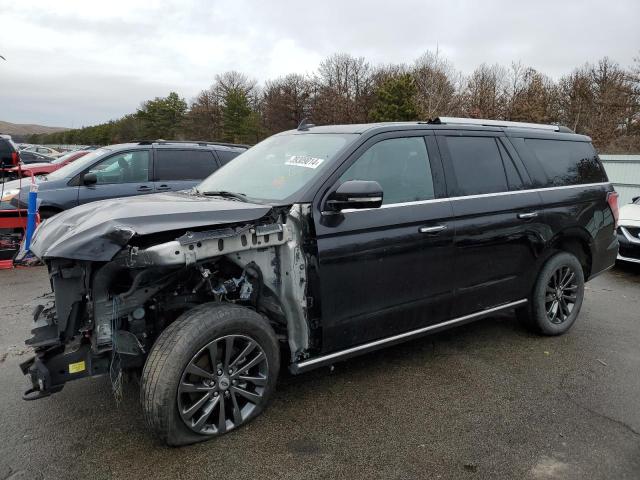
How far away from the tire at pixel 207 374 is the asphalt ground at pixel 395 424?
0.14 m

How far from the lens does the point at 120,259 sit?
2584mm

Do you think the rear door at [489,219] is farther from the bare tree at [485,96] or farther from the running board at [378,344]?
the bare tree at [485,96]

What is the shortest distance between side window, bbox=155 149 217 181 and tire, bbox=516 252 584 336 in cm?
568

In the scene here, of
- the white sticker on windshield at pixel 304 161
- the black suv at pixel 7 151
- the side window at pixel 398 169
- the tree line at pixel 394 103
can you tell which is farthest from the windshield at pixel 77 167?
the tree line at pixel 394 103

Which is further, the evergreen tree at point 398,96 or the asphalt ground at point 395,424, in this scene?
the evergreen tree at point 398,96

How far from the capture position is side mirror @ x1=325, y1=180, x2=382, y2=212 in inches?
115

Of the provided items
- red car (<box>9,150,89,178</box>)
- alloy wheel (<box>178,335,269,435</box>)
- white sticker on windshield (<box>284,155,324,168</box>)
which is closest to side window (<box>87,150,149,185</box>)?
red car (<box>9,150,89,178</box>)

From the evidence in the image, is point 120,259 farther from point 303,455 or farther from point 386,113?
point 386,113

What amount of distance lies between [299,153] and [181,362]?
1709mm

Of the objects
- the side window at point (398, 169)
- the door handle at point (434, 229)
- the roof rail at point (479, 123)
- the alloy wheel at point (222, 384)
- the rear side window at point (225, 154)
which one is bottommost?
the alloy wheel at point (222, 384)

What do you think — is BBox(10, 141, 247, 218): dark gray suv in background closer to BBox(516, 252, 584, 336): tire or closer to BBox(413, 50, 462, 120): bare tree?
BBox(516, 252, 584, 336): tire

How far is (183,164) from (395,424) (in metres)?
6.32

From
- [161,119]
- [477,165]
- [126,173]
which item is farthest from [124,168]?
[161,119]

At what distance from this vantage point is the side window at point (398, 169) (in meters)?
3.35
